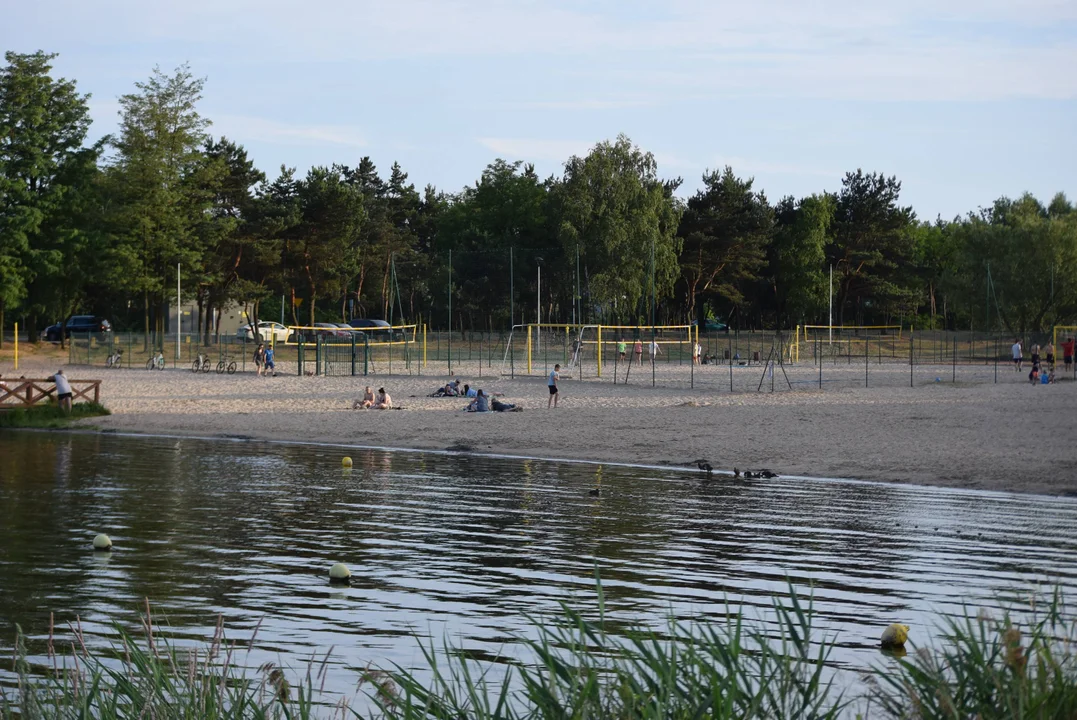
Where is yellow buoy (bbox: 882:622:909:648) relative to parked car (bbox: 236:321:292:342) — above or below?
below

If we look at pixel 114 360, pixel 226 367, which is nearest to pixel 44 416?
pixel 226 367

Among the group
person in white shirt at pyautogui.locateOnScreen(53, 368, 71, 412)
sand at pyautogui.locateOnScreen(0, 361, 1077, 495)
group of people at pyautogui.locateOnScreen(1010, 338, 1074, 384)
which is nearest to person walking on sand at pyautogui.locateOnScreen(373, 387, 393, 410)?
sand at pyautogui.locateOnScreen(0, 361, 1077, 495)

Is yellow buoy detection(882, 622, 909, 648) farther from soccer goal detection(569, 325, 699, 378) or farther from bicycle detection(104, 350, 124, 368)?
bicycle detection(104, 350, 124, 368)

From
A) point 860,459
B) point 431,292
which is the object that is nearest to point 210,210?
point 431,292

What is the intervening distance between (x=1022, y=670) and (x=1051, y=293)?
83607mm

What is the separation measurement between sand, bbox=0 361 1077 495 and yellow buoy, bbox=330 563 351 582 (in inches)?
516

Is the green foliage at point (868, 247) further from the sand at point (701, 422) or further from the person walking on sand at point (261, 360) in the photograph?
the person walking on sand at point (261, 360)

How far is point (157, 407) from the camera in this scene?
135 feet

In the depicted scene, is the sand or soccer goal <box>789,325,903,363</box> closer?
the sand

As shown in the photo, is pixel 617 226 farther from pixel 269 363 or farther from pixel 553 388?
pixel 553 388

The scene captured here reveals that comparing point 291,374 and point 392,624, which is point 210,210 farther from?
point 392,624

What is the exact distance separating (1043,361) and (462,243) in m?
43.1

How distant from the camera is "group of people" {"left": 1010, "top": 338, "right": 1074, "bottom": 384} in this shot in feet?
160

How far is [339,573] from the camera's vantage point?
1319cm
